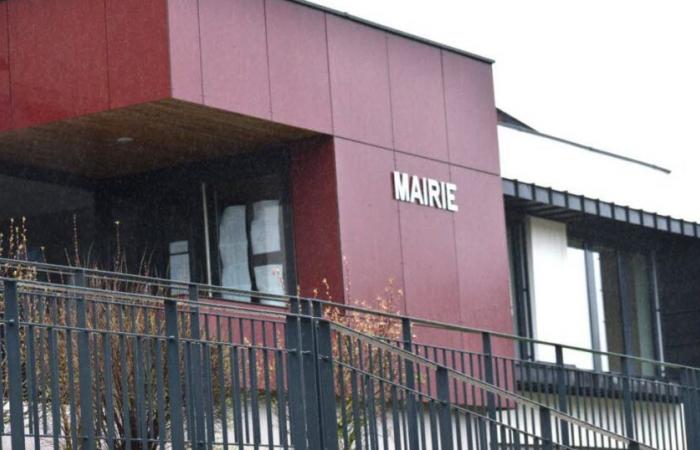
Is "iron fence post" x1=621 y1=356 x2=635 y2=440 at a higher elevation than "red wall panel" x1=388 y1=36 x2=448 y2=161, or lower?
lower

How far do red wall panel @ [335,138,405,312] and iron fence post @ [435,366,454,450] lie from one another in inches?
319

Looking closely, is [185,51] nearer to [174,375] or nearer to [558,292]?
[174,375]

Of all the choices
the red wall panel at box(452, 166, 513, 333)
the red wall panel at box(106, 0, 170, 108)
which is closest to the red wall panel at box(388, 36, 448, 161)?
the red wall panel at box(452, 166, 513, 333)

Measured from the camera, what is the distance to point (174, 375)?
11.6m

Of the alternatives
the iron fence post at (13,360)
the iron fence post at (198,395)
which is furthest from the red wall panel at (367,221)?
the iron fence post at (13,360)

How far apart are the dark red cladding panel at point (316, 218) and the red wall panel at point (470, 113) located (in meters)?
2.75

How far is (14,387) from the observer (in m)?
10.5

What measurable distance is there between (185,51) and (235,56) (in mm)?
922

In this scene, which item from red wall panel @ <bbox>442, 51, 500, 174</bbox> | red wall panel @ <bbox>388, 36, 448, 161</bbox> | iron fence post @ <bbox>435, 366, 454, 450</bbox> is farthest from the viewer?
red wall panel @ <bbox>442, 51, 500, 174</bbox>

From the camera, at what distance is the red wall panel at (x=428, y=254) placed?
22.3 m

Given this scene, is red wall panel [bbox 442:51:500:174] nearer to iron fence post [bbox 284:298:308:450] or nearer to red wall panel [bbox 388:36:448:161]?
red wall panel [bbox 388:36:448:161]

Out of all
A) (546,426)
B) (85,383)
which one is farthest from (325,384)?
(85,383)

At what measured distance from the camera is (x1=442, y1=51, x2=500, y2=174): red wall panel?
23.5 m

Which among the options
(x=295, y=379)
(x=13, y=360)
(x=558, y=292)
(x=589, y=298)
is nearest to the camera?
(x=13, y=360)
